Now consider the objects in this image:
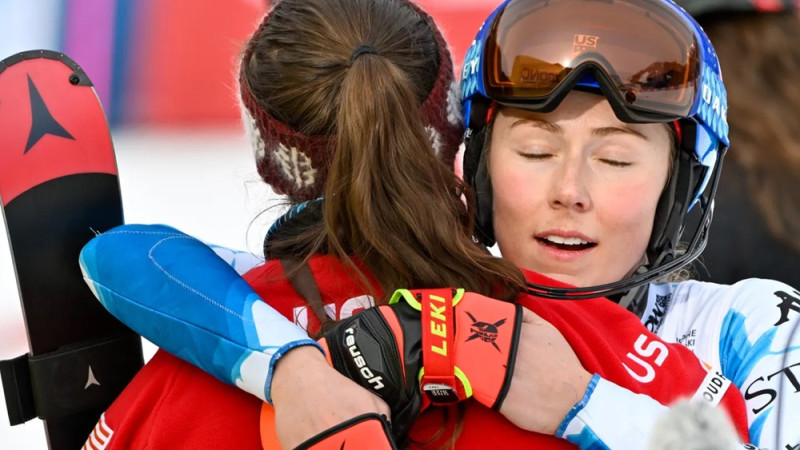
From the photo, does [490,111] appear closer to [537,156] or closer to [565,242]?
[537,156]

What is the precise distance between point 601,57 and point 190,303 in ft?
3.09

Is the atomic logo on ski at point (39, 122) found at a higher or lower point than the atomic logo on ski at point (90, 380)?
higher

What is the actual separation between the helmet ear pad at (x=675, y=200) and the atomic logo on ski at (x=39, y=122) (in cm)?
128

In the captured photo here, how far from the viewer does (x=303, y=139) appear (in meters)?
1.75

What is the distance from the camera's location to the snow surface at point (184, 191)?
3.24 metres

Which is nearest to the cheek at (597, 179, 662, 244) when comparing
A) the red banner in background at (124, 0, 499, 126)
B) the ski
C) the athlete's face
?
the athlete's face

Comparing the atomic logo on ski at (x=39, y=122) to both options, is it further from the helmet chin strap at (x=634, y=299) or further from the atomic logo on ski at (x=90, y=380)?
the helmet chin strap at (x=634, y=299)

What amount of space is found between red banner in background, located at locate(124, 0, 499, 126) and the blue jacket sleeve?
8.20 ft

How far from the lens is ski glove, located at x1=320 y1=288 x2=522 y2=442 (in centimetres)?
138

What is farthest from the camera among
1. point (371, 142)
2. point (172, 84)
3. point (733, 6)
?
point (172, 84)

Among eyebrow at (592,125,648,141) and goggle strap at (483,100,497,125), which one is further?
goggle strap at (483,100,497,125)

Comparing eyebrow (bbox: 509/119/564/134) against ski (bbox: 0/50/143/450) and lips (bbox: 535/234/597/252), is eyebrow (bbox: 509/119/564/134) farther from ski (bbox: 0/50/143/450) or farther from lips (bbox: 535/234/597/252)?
ski (bbox: 0/50/143/450)

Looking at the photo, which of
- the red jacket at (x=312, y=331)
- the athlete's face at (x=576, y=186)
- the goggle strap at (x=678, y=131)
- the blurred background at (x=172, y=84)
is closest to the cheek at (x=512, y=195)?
the athlete's face at (x=576, y=186)

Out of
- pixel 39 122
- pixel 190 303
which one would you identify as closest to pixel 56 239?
pixel 39 122
